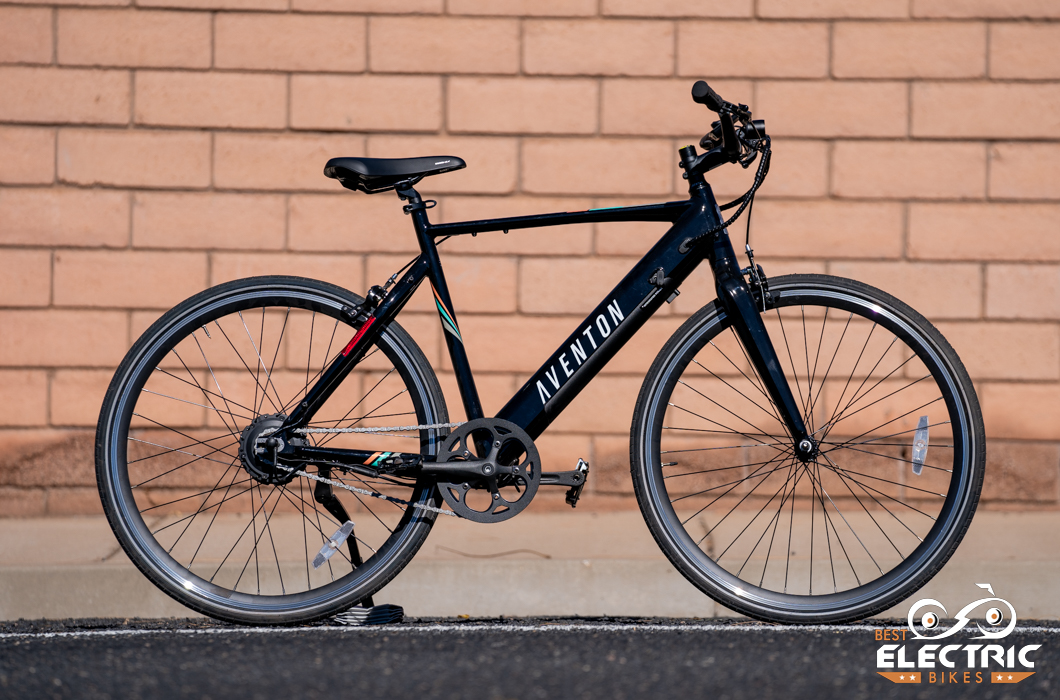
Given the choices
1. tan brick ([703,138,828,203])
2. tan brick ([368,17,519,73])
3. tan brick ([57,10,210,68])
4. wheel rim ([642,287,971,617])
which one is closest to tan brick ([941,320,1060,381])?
wheel rim ([642,287,971,617])

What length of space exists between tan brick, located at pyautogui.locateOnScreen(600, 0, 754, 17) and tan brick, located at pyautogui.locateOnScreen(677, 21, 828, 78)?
53 millimetres

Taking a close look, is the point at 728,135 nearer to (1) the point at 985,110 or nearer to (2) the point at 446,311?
(2) the point at 446,311

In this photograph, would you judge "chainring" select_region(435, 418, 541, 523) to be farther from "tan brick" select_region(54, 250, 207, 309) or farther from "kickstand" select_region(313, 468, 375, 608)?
"tan brick" select_region(54, 250, 207, 309)

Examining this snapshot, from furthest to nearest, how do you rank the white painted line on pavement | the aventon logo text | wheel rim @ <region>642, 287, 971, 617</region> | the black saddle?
1. wheel rim @ <region>642, 287, 971, 617</region>
2. the white painted line on pavement
3. the black saddle
4. the aventon logo text

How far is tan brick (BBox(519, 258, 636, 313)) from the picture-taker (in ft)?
13.3

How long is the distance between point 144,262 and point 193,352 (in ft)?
1.50

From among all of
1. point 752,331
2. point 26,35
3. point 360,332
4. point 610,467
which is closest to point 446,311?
point 360,332

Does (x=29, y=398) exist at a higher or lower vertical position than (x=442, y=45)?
lower

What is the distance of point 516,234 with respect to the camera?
4062mm

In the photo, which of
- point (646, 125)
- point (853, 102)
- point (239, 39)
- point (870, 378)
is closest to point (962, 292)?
point (870, 378)

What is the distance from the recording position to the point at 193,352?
402 cm

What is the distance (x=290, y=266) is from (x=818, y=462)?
2.39 meters

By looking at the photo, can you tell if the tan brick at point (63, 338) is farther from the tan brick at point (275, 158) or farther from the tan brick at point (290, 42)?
the tan brick at point (290, 42)

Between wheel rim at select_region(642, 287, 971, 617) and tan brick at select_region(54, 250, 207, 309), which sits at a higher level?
tan brick at select_region(54, 250, 207, 309)
